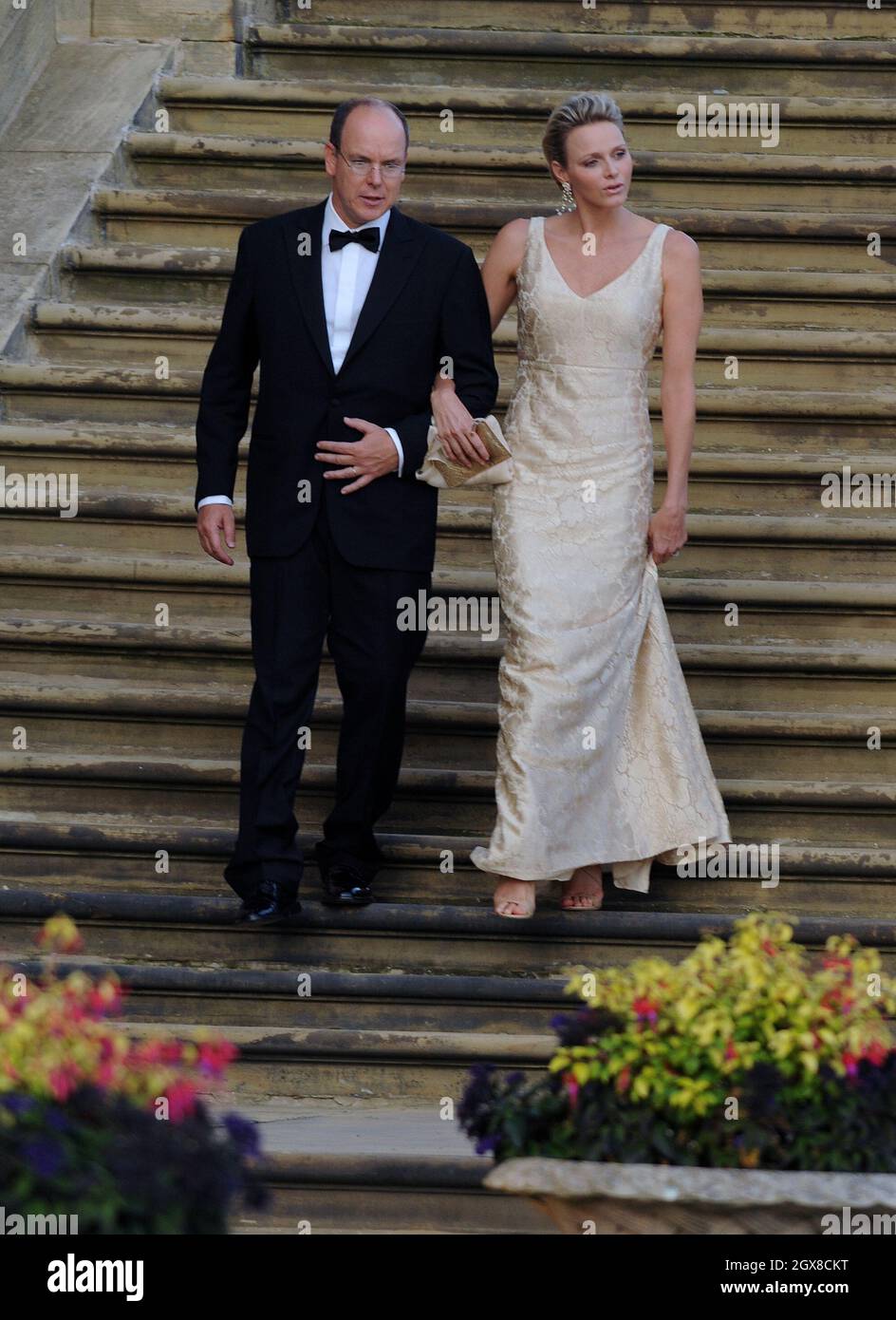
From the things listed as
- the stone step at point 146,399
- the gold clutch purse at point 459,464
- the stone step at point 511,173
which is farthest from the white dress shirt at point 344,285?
the stone step at point 511,173

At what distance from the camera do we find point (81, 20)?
324 inches

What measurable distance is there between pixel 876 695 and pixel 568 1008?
4.76 feet

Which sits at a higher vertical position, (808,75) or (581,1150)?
(808,75)

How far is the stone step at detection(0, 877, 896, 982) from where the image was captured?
537 centimetres

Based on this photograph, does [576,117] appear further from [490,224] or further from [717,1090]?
[717,1090]

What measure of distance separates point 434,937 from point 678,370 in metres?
1.50

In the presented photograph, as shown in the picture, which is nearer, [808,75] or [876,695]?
[876,695]

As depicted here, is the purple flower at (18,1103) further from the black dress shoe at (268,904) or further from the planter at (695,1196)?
the black dress shoe at (268,904)

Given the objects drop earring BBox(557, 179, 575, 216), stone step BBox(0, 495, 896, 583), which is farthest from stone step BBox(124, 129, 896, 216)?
drop earring BBox(557, 179, 575, 216)

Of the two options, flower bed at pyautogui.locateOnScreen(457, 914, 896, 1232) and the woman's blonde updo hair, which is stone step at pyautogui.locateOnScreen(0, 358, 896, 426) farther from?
flower bed at pyautogui.locateOnScreen(457, 914, 896, 1232)

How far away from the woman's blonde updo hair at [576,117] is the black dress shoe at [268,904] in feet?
6.17

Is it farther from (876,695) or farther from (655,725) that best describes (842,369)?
(655,725)

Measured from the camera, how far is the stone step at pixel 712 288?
7.11m
